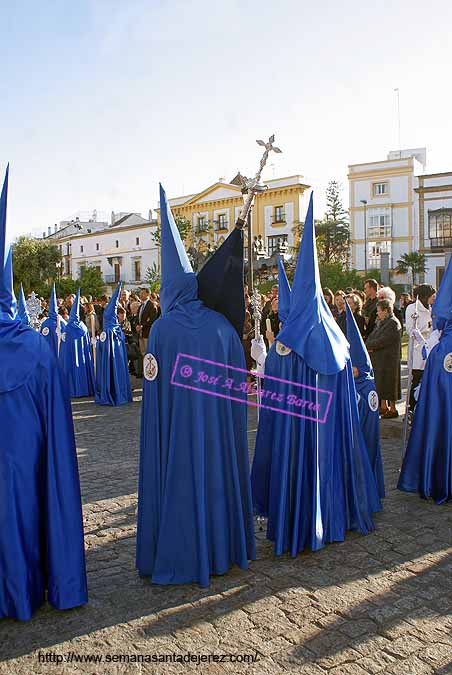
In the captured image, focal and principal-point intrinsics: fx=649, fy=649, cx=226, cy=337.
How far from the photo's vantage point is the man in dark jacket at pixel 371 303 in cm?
955

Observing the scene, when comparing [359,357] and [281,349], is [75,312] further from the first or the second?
[281,349]

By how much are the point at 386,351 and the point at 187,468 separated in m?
5.45

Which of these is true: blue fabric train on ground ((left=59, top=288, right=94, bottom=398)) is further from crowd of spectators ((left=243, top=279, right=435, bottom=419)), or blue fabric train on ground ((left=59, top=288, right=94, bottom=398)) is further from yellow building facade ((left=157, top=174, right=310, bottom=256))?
yellow building facade ((left=157, top=174, right=310, bottom=256))

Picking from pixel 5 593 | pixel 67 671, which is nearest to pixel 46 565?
pixel 5 593

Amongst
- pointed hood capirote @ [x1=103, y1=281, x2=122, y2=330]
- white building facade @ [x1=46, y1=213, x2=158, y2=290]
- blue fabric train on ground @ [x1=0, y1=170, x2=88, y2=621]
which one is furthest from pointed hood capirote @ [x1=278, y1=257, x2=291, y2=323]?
white building facade @ [x1=46, y1=213, x2=158, y2=290]

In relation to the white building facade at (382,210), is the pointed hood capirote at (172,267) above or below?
below

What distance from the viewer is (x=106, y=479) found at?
6703mm

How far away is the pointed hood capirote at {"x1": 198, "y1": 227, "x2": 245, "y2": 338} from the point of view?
169 inches

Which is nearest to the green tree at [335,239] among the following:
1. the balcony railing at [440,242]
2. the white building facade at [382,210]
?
the white building facade at [382,210]

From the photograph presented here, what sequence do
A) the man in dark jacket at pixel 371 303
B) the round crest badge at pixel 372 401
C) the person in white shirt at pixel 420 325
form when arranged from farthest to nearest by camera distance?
the man in dark jacket at pixel 371 303 < the person in white shirt at pixel 420 325 < the round crest badge at pixel 372 401

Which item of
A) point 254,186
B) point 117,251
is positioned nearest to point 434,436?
point 254,186

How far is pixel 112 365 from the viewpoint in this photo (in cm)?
1159

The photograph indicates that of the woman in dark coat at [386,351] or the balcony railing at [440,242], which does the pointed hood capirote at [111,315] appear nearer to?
the woman in dark coat at [386,351]

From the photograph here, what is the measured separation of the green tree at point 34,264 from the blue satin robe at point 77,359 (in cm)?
4457
